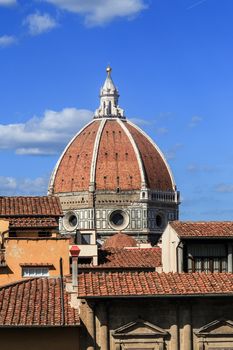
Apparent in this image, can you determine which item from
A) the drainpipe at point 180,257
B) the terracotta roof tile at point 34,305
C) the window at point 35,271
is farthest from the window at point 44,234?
the terracotta roof tile at point 34,305

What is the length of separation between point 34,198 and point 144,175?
109554 mm

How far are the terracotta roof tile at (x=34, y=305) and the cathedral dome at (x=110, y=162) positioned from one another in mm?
122497

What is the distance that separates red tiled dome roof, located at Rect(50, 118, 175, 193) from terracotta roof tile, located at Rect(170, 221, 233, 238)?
116435 mm

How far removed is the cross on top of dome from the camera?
155m

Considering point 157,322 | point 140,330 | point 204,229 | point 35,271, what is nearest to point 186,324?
point 157,322

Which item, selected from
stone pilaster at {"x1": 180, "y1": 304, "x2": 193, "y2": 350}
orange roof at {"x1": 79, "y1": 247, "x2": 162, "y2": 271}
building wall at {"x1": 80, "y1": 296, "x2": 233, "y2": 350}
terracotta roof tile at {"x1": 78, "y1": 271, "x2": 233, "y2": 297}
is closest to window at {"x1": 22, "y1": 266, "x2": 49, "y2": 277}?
orange roof at {"x1": 79, "y1": 247, "x2": 162, "y2": 271}

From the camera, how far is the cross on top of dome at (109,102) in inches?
6099

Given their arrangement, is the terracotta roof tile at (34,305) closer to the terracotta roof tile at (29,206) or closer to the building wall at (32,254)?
the building wall at (32,254)

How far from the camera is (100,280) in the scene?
77.8 ft

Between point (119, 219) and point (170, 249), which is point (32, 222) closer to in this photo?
point (170, 249)

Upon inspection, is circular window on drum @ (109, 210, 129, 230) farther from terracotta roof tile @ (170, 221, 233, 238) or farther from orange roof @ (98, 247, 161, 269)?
terracotta roof tile @ (170, 221, 233, 238)

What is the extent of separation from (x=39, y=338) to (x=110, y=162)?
128115 millimetres

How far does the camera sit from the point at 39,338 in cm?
2225

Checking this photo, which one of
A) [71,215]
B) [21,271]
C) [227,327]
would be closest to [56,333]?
[227,327]
